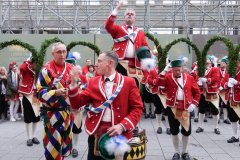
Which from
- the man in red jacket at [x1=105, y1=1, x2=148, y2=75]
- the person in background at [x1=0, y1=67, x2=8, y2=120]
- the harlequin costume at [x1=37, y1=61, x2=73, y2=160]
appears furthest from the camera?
the person in background at [x1=0, y1=67, x2=8, y2=120]

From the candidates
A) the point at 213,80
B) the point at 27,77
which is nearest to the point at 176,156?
the point at 213,80

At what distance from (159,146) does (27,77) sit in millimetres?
3488

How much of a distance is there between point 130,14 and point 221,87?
542 cm

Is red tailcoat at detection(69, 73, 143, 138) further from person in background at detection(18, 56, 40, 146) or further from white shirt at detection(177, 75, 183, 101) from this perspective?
person in background at detection(18, 56, 40, 146)

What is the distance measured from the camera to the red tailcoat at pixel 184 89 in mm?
6855

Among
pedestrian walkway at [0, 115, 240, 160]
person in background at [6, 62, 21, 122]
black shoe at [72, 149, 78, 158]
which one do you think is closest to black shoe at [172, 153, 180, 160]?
pedestrian walkway at [0, 115, 240, 160]

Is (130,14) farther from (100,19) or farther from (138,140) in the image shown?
(100,19)

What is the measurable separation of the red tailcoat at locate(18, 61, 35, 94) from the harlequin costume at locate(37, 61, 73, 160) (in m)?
3.46

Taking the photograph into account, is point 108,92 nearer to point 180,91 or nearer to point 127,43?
point 127,43

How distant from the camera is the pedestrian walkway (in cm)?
714

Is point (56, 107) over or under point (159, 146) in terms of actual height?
over

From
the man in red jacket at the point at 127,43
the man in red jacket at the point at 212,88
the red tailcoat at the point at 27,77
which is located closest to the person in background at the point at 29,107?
the red tailcoat at the point at 27,77

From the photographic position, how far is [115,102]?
4.05 meters

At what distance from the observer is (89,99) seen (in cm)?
418
